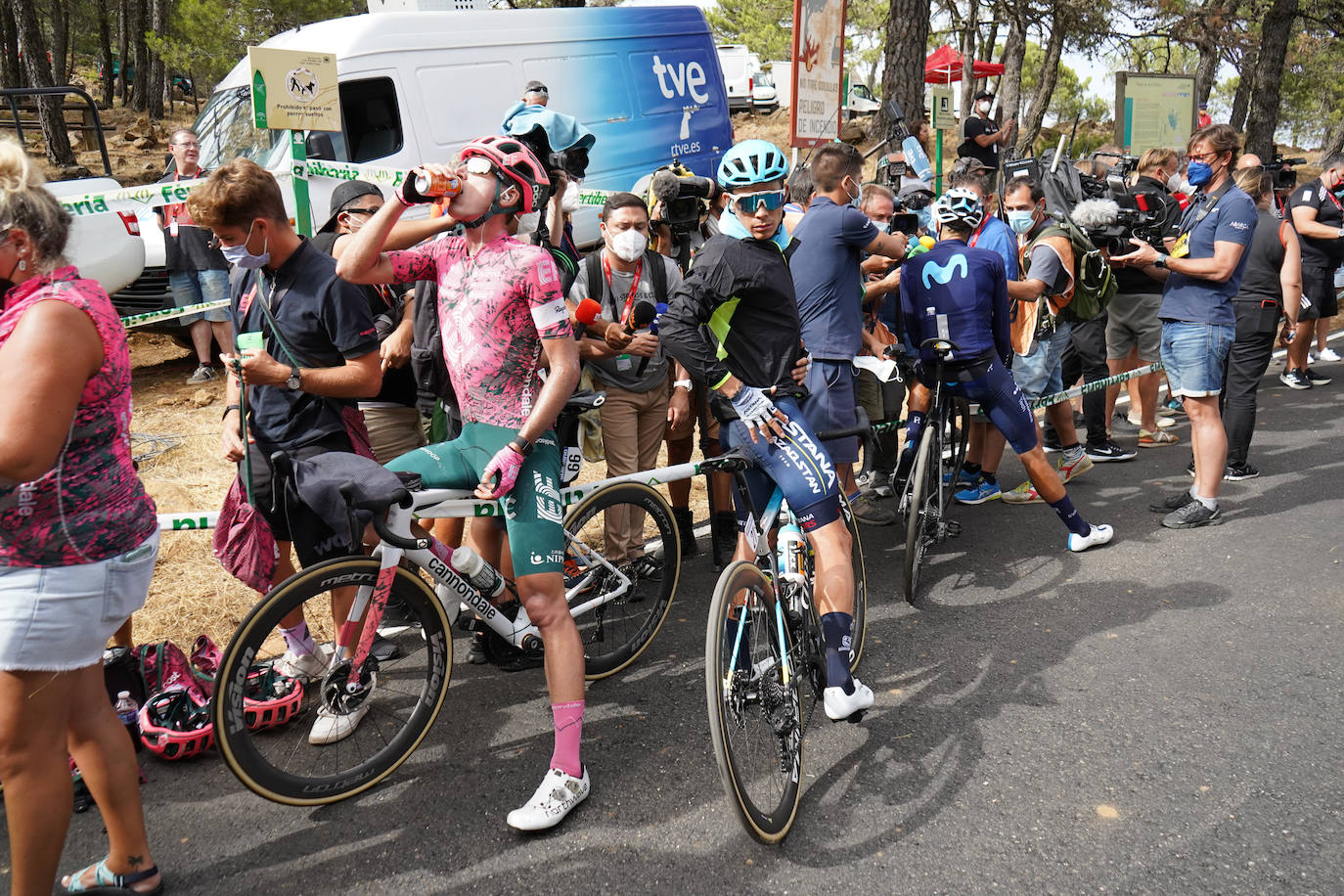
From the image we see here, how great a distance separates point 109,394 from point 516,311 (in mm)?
1274

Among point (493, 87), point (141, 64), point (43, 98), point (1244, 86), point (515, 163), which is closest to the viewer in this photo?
point (515, 163)

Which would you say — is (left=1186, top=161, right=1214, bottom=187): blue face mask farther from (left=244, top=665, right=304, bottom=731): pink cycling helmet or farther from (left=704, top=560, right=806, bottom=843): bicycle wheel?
(left=244, top=665, right=304, bottom=731): pink cycling helmet

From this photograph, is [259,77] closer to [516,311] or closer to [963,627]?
[516,311]

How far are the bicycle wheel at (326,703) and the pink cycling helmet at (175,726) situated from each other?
22 cm

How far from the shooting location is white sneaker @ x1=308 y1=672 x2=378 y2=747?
352 centimetres

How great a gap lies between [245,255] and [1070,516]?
4.58 meters

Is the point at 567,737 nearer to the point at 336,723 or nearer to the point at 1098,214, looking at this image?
the point at 336,723

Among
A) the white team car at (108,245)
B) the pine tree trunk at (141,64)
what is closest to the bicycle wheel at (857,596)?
the white team car at (108,245)

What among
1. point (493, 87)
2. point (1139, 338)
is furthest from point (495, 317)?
point (493, 87)

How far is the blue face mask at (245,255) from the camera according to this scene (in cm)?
338

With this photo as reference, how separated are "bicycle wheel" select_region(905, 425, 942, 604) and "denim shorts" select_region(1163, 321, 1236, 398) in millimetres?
1887

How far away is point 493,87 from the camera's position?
387 inches

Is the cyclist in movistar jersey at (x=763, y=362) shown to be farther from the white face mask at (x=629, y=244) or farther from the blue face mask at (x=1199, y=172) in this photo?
the blue face mask at (x=1199, y=172)

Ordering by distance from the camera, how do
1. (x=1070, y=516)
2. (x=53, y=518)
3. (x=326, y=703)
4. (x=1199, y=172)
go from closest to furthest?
(x=53, y=518) < (x=326, y=703) < (x=1070, y=516) < (x=1199, y=172)
